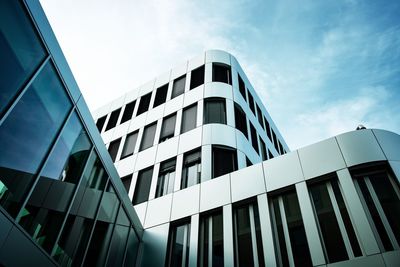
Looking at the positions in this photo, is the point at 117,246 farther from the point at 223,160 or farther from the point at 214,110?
the point at 214,110

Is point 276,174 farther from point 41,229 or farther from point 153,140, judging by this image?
point 153,140

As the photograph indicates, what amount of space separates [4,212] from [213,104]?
41.1ft

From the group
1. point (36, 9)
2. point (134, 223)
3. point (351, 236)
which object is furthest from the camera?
point (134, 223)

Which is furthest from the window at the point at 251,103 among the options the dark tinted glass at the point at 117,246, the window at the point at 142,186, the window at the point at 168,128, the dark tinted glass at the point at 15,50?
the dark tinted glass at the point at 15,50

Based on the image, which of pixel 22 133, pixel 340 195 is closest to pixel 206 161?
pixel 340 195

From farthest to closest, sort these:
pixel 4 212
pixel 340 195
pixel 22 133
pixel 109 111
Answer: pixel 109 111 < pixel 340 195 < pixel 22 133 < pixel 4 212

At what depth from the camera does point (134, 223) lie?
1148 centimetres

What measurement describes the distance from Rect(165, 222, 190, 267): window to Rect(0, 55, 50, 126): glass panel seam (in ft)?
25.4

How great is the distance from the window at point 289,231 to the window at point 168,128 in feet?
25.8

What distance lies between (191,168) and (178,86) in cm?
708

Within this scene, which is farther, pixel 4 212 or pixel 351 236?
pixel 351 236

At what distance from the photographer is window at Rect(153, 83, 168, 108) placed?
19275 mm

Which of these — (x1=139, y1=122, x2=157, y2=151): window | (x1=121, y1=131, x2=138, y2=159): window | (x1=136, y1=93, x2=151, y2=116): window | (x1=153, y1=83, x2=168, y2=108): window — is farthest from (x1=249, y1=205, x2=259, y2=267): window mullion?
(x1=136, y1=93, x2=151, y2=116): window

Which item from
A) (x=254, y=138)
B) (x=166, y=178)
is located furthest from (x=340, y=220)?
(x=254, y=138)
